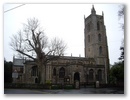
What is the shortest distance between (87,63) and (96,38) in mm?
775

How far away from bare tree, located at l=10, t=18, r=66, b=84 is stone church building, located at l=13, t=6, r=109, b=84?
0.20 meters

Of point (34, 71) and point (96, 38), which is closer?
point (34, 71)

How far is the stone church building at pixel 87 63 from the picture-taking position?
4656 mm

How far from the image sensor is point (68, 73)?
509 cm

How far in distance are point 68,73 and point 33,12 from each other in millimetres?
1851

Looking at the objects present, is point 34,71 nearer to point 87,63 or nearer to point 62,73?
point 62,73

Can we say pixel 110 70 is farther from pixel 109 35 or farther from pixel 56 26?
pixel 56 26

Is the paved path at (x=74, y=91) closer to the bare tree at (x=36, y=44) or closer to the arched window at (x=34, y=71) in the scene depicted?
the bare tree at (x=36, y=44)

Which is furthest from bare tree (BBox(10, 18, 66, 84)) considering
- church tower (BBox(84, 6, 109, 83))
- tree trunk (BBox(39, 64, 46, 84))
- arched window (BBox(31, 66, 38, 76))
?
church tower (BBox(84, 6, 109, 83))

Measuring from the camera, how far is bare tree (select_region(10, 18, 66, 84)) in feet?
15.0

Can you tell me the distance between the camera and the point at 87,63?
214 inches

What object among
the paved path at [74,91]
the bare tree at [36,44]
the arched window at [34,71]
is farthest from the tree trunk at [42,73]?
the paved path at [74,91]

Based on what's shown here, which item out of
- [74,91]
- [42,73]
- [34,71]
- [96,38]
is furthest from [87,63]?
[34,71]

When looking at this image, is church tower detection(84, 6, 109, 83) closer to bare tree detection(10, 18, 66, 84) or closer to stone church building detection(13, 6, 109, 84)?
stone church building detection(13, 6, 109, 84)
